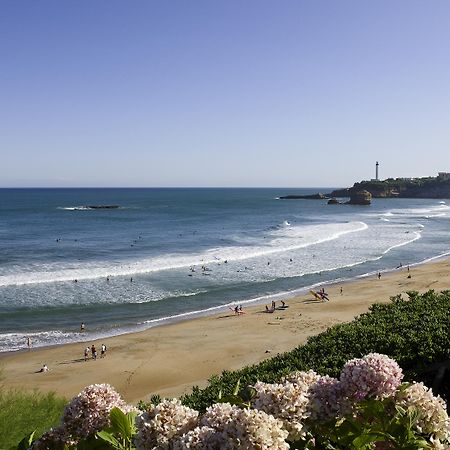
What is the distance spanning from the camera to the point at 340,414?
2.88 meters

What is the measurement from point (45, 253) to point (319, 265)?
28.6 meters

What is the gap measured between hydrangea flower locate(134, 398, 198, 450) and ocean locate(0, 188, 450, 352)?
80.9 ft

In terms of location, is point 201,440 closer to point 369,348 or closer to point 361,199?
point 369,348

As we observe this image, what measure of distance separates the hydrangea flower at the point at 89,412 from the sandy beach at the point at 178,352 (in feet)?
53.4

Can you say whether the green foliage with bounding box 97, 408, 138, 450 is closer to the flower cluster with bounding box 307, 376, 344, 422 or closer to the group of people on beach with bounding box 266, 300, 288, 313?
the flower cluster with bounding box 307, 376, 344, 422

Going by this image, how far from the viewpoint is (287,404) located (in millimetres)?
2738

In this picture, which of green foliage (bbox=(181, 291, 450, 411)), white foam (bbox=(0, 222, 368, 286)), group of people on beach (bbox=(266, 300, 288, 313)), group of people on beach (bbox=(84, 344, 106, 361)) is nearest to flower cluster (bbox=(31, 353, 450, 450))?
green foliage (bbox=(181, 291, 450, 411))

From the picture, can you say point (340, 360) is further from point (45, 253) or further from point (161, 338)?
point (45, 253)

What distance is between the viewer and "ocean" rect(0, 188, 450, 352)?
29941mm

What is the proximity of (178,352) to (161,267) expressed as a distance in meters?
20.6

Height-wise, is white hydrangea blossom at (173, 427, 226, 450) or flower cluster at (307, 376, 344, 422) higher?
white hydrangea blossom at (173, 427, 226, 450)

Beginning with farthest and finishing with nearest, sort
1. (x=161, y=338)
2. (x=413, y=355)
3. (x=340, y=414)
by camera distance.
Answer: (x=161, y=338) → (x=413, y=355) → (x=340, y=414)

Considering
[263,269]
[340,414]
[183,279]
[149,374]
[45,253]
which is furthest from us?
[45,253]

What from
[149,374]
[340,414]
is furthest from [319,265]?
[340,414]
